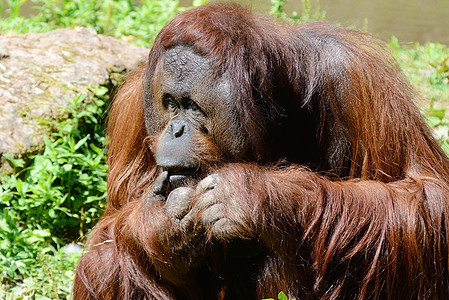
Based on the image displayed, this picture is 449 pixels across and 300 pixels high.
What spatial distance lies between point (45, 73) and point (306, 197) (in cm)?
253

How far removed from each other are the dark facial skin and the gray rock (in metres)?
1.65

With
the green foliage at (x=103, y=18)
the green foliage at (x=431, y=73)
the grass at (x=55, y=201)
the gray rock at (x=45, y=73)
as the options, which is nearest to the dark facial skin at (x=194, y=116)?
the grass at (x=55, y=201)

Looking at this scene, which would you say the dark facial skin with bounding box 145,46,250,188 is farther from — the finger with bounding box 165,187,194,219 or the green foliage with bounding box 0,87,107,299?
the green foliage with bounding box 0,87,107,299

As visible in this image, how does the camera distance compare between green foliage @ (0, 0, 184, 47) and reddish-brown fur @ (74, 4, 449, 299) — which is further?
green foliage @ (0, 0, 184, 47)

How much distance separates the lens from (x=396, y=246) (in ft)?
9.93

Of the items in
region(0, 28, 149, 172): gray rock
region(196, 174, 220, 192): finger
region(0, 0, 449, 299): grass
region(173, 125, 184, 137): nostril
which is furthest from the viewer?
region(0, 28, 149, 172): gray rock

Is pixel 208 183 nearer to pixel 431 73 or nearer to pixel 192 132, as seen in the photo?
pixel 192 132

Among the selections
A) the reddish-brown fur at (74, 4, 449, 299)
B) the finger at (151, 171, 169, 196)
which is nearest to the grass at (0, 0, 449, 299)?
the reddish-brown fur at (74, 4, 449, 299)

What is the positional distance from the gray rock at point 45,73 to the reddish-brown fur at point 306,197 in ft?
3.95

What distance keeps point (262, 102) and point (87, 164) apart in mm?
1632

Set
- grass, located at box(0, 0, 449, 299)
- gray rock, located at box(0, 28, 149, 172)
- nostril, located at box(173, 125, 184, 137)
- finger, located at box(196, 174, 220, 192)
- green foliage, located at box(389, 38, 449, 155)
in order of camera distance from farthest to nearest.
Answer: green foliage, located at box(389, 38, 449, 155)
gray rock, located at box(0, 28, 149, 172)
grass, located at box(0, 0, 449, 299)
nostril, located at box(173, 125, 184, 137)
finger, located at box(196, 174, 220, 192)

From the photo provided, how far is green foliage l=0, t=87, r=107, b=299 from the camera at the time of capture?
158 inches

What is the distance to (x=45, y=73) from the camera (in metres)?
4.92

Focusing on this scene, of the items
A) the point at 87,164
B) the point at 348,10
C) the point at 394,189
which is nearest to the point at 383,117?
the point at 394,189
